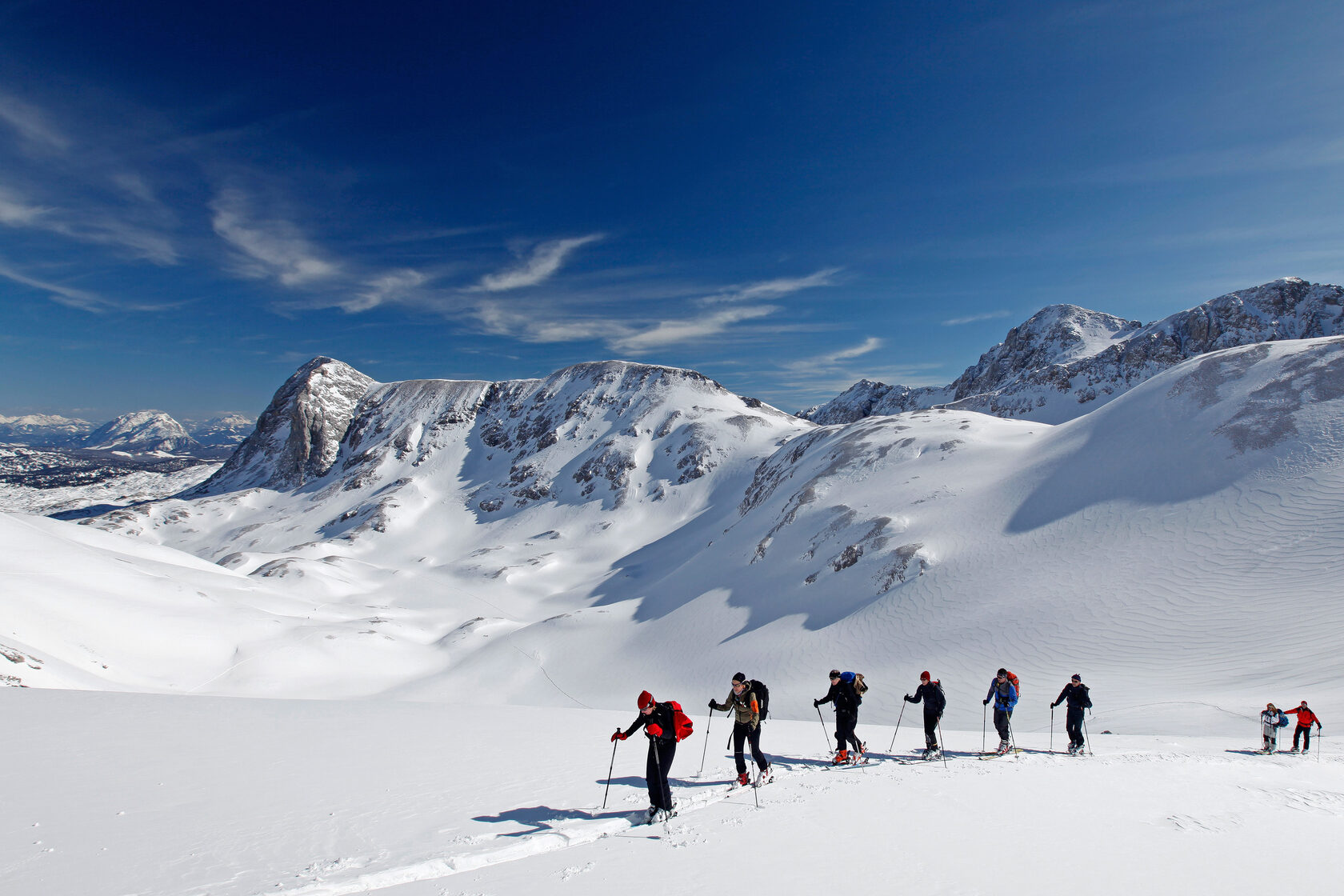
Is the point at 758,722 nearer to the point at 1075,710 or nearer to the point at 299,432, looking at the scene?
the point at 1075,710

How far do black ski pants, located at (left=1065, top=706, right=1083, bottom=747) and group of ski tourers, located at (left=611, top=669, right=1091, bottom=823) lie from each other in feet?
0.05

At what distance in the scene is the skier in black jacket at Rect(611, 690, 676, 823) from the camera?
887cm

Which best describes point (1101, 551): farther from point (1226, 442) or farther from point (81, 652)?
point (81, 652)

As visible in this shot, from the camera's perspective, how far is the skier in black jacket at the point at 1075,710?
45.0ft

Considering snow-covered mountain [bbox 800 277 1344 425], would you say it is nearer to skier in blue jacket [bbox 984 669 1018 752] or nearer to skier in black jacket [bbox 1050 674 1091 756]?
skier in black jacket [bbox 1050 674 1091 756]

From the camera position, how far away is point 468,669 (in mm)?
45250

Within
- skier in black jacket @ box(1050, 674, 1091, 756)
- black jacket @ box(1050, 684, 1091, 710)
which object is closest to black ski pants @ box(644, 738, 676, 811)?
skier in black jacket @ box(1050, 674, 1091, 756)

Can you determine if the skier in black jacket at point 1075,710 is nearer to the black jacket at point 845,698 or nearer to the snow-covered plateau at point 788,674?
the snow-covered plateau at point 788,674

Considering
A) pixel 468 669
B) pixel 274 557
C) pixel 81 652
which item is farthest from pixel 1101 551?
pixel 274 557

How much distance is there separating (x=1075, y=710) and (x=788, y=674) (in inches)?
752

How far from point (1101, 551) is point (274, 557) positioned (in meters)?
95.3

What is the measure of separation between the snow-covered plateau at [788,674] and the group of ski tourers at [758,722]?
64cm

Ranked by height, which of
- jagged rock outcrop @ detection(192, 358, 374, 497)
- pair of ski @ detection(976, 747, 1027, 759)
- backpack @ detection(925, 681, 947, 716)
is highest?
jagged rock outcrop @ detection(192, 358, 374, 497)

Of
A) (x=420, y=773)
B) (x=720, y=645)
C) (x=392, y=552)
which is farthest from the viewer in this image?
(x=392, y=552)
